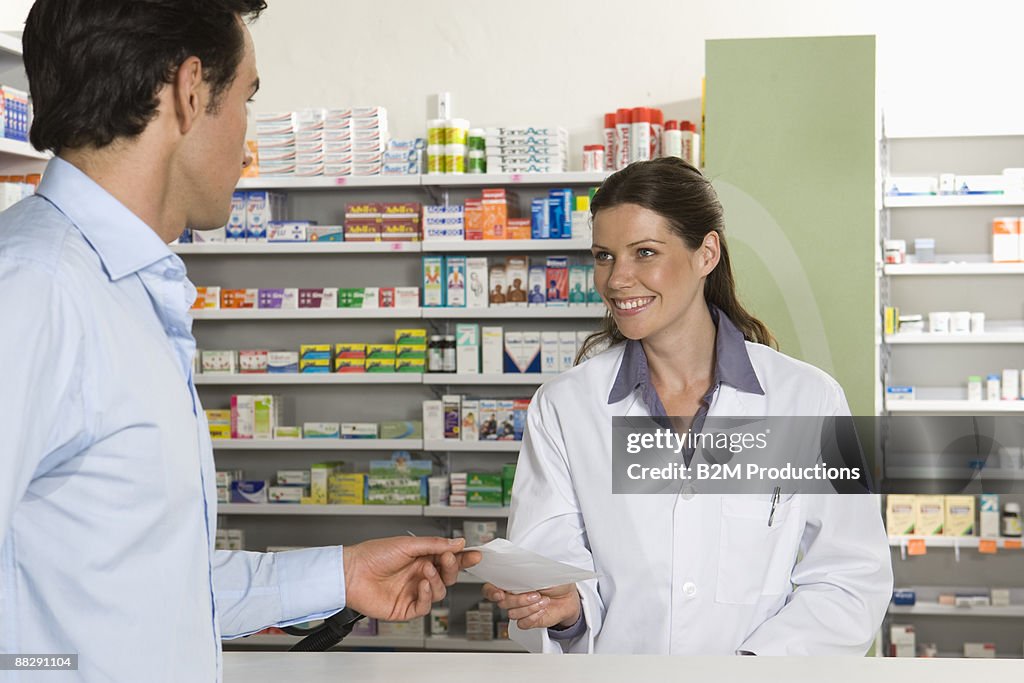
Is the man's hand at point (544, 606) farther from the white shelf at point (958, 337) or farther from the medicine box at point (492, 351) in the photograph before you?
the white shelf at point (958, 337)

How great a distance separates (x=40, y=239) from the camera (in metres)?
0.89

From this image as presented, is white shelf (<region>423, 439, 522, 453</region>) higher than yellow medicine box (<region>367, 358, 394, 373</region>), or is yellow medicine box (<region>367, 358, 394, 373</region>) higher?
yellow medicine box (<region>367, 358, 394, 373</region>)

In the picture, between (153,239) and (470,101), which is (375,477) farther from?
(153,239)

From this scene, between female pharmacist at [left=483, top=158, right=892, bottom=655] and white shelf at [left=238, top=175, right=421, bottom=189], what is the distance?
106 inches

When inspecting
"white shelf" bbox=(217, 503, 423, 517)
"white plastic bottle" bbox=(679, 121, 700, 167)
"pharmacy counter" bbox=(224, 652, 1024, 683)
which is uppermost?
"white plastic bottle" bbox=(679, 121, 700, 167)

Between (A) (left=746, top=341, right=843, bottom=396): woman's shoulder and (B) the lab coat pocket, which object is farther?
(A) (left=746, top=341, right=843, bottom=396): woman's shoulder

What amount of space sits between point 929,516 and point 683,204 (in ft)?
9.88

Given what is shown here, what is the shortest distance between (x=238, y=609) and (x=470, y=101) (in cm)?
432

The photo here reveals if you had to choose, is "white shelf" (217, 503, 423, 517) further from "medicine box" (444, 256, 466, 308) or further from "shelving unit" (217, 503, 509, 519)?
"medicine box" (444, 256, 466, 308)

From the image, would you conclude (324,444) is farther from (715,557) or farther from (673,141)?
(715,557)

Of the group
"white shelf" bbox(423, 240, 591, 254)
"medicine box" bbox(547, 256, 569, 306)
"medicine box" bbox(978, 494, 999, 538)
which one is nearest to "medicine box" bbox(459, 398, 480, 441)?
"medicine box" bbox(547, 256, 569, 306)

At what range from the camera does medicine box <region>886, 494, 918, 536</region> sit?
4.60 m

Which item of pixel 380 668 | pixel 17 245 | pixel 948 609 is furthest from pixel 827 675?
pixel 948 609

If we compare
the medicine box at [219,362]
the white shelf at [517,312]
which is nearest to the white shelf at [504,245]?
the white shelf at [517,312]
